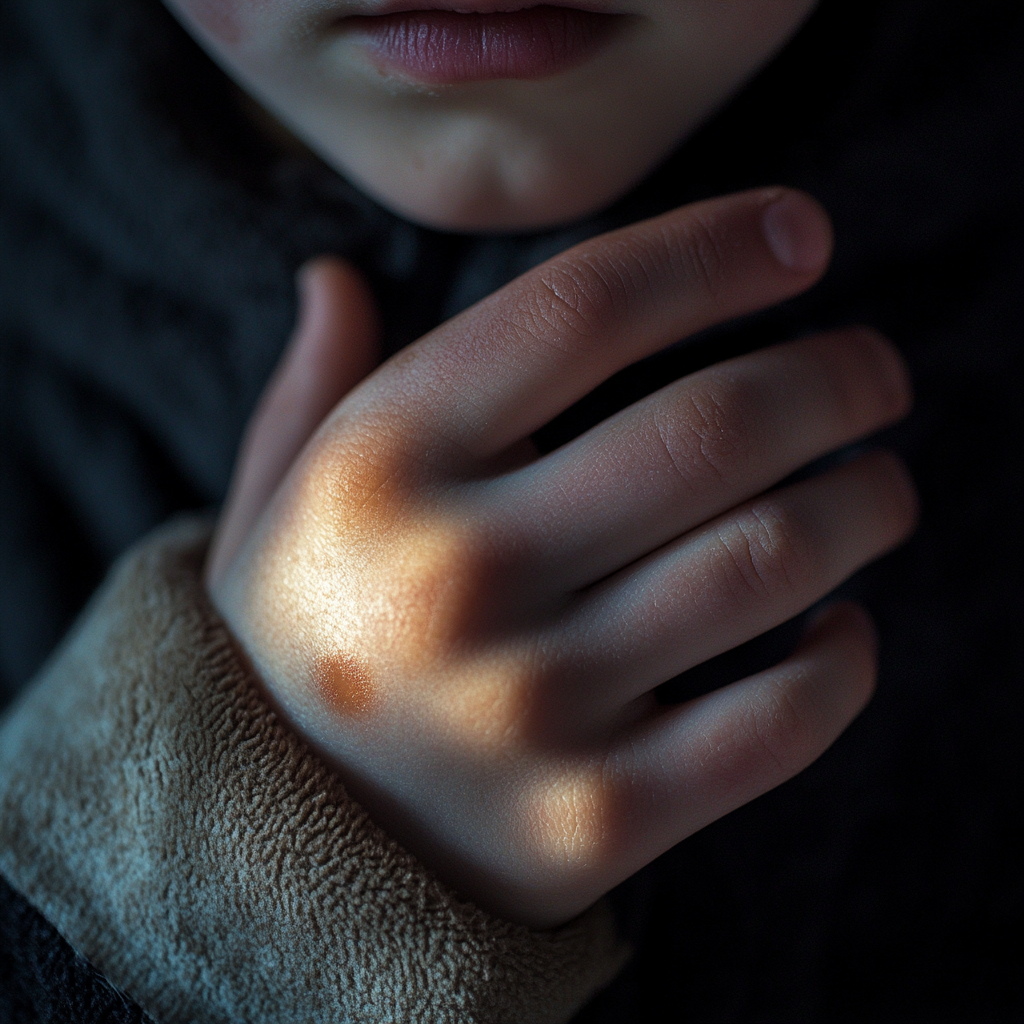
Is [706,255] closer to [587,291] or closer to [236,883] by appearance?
[587,291]

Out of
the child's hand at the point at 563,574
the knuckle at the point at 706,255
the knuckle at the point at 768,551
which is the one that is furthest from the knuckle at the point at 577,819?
the knuckle at the point at 706,255

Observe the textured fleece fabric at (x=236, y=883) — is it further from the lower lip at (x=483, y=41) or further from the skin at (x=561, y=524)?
the lower lip at (x=483, y=41)

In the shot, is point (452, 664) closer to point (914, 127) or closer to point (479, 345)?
point (479, 345)

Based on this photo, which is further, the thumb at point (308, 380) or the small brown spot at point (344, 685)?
the thumb at point (308, 380)

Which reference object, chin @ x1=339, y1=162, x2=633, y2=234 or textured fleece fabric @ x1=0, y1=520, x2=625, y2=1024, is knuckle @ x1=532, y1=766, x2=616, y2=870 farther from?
chin @ x1=339, y1=162, x2=633, y2=234

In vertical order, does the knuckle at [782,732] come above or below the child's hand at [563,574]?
below

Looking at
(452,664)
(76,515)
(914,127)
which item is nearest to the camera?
(452,664)

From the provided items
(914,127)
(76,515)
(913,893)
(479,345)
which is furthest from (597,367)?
(76,515)
